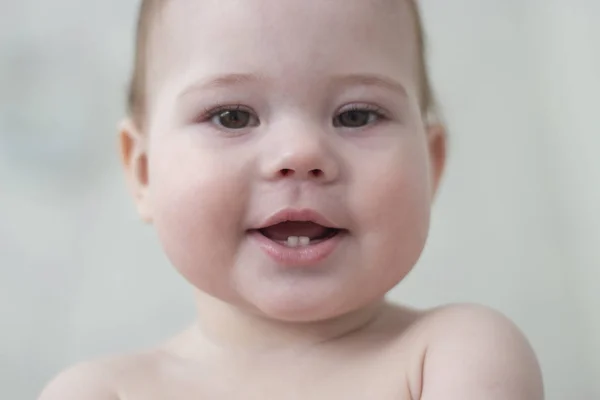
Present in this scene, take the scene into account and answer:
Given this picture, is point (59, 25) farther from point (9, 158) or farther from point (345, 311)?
point (345, 311)

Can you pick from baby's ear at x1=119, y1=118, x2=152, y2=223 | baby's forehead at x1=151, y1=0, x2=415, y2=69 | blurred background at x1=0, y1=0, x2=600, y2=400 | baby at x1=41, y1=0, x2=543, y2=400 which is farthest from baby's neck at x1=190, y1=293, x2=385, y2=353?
blurred background at x1=0, y1=0, x2=600, y2=400

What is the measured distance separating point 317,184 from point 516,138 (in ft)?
1.97

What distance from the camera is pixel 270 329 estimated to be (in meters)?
0.70

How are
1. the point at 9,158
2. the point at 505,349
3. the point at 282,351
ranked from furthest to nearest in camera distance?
the point at 9,158 < the point at 282,351 < the point at 505,349

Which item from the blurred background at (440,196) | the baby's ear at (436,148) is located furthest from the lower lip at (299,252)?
the blurred background at (440,196)

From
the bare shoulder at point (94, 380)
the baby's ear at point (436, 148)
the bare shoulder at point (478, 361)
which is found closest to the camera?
the bare shoulder at point (478, 361)

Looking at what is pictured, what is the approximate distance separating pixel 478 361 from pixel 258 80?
27 centimetres

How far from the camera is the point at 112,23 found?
3.81ft

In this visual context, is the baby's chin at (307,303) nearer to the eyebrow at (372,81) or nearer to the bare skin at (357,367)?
the bare skin at (357,367)

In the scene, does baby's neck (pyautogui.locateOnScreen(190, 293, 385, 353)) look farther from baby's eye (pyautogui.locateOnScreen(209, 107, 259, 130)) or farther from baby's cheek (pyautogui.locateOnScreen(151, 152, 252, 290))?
baby's eye (pyautogui.locateOnScreen(209, 107, 259, 130))

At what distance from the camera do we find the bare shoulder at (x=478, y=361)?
0.56 m

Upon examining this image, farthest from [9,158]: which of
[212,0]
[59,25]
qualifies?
[212,0]

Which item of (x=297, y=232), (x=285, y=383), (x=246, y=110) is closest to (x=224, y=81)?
(x=246, y=110)

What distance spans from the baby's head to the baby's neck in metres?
0.04
